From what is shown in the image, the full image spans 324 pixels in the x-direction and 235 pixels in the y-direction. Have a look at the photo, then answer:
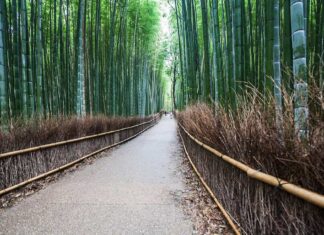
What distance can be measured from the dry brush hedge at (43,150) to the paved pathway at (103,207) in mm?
328

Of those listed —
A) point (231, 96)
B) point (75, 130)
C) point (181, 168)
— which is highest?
point (231, 96)

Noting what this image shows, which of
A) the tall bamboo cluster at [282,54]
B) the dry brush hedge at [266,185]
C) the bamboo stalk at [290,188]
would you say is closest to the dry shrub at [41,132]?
the dry brush hedge at [266,185]

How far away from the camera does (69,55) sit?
8.59 metres

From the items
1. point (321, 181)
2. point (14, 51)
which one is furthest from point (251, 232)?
point (14, 51)

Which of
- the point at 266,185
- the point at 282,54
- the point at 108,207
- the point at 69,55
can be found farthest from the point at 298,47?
the point at 69,55

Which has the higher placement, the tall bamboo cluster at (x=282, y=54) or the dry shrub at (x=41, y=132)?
the tall bamboo cluster at (x=282, y=54)

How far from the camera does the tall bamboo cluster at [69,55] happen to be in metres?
5.43

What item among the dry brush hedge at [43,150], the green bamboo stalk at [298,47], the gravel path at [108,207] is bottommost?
the gravel path at [108,207]

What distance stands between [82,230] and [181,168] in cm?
329

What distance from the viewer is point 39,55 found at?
5.45 meters

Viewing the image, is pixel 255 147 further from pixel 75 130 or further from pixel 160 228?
pixel 75 130

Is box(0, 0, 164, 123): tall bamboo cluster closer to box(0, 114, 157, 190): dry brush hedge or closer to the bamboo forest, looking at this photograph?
the bamboo forest

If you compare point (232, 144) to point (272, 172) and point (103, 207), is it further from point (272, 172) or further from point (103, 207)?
point (103, 207)

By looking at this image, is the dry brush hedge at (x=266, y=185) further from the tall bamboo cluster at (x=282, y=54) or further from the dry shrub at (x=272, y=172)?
the tall bamboo cluster at (x=282, y=54)
